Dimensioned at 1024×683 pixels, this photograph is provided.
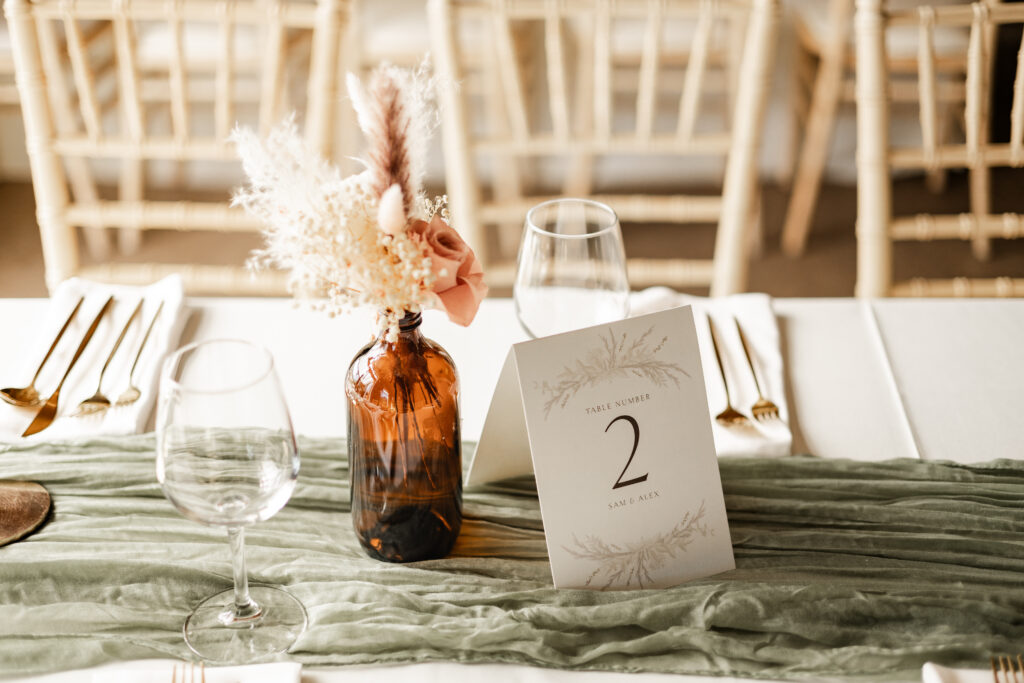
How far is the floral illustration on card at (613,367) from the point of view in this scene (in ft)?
2.76

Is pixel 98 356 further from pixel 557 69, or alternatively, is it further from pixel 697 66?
pixel 697 66

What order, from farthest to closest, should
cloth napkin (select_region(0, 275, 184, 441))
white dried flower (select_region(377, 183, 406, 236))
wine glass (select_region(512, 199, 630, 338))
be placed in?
1. cloth napkin (select_region(0, 275, 184, 441))
2. wine glass (select_region(512, 199, 630, 338))
3. white dried flower (select_region(377, 183, 406, 236))

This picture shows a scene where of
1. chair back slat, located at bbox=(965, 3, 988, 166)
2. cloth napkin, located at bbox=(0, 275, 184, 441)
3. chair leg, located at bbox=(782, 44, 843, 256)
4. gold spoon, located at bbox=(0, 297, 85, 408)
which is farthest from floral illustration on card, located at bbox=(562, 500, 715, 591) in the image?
chair leg, located at bbox=(782, 44, 843, 256)

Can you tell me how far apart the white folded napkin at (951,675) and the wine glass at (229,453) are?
0.50m

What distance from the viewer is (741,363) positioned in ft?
3.87

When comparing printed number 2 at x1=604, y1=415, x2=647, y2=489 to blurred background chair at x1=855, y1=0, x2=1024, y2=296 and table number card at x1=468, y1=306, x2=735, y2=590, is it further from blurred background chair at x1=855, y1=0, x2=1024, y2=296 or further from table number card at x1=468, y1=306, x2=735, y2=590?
blurred background chair at x1=855, y1=0, x2=1024, y2=296

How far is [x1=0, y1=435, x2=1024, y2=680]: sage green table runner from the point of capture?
804 mm

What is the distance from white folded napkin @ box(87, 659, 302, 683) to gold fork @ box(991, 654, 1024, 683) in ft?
1.80

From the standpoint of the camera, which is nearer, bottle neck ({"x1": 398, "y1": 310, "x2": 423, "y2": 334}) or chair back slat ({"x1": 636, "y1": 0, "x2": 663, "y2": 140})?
bottle neck ({"x1": 398, "y1": 310, "x2": 423, "y2": 334})

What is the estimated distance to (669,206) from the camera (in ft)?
5.30

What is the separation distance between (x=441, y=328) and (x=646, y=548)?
47 centimetres

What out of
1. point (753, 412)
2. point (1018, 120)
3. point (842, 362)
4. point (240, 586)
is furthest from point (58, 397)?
point (1018, 120)

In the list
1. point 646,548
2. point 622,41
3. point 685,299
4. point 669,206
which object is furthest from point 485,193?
point 646,548

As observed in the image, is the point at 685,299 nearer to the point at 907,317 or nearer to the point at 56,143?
the point at 907,317
